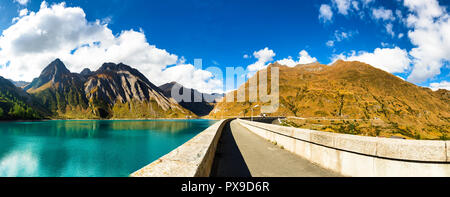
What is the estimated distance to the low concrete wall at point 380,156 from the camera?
4.03 metres

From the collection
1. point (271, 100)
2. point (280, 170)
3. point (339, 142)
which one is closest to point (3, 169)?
point (280, 170)

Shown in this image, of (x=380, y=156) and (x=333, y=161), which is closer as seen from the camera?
(x=380, y=156)

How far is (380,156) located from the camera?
4762mm

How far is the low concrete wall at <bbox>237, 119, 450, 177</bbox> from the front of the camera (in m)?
4.03

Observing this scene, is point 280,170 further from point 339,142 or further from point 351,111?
point 351,111

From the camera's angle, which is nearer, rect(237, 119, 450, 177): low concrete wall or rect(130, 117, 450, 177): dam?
rect(130, 117, 450, 177): dam

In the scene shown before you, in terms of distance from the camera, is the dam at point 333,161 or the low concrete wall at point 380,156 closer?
the dam at point 333,161

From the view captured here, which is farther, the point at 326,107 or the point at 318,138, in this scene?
the point at 326,107

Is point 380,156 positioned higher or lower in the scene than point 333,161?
higher
